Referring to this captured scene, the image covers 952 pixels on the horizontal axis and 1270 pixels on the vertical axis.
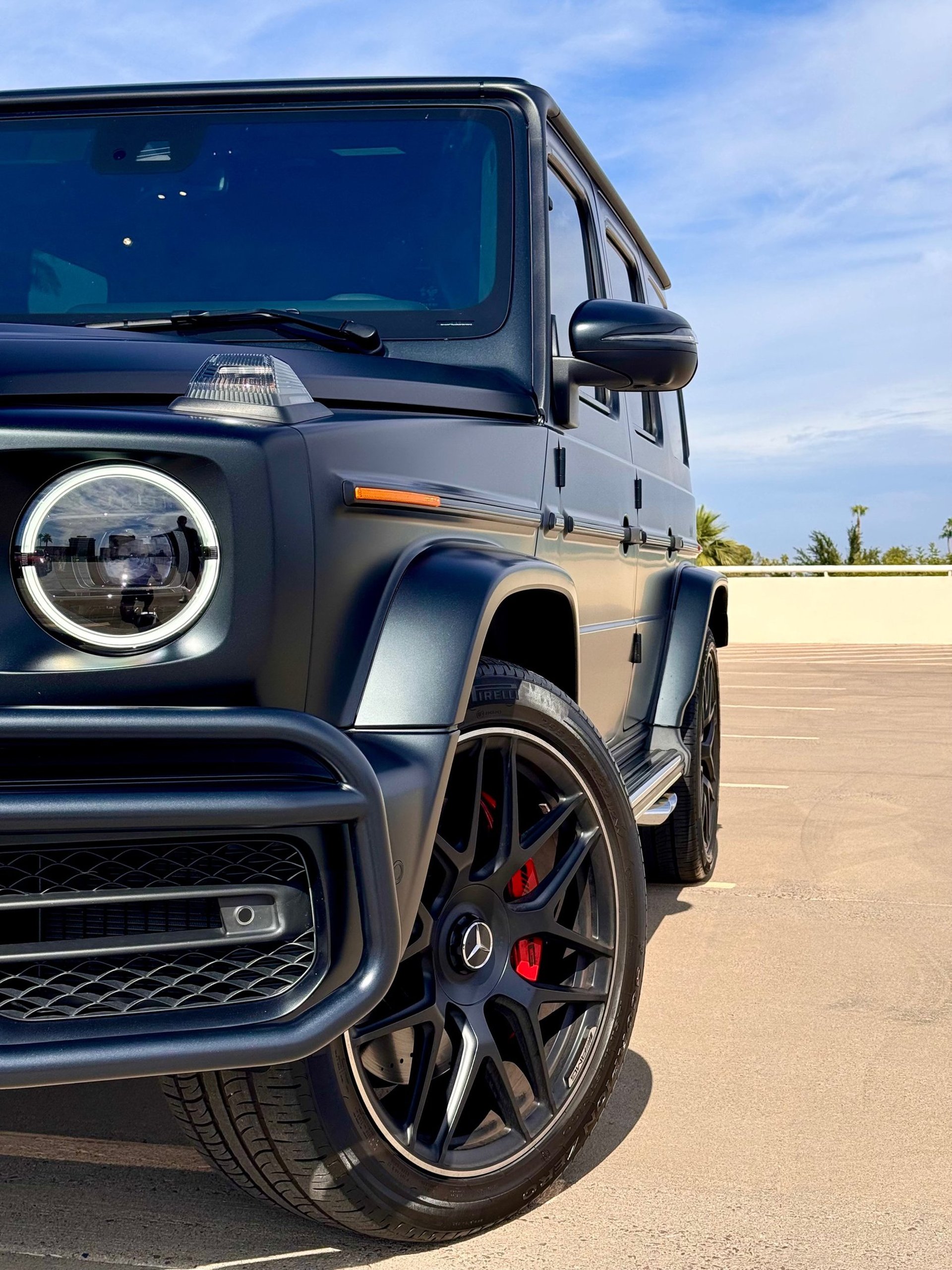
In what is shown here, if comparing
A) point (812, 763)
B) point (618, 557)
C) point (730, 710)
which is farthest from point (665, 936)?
point (730, 710)

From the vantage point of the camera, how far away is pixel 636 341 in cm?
274

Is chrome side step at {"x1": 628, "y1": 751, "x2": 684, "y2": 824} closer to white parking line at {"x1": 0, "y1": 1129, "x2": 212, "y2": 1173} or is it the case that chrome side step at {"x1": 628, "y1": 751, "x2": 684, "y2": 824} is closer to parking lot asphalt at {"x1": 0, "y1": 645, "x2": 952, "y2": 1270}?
parking lot asphalt at {"x1": 0, "y1": 645, "x2": 952, "y2": 1270}

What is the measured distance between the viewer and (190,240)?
2941mm

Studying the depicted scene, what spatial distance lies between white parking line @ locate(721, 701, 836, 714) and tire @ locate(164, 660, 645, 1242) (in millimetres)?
9363

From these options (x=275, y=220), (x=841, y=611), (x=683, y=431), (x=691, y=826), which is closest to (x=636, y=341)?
(x=275, y=220)

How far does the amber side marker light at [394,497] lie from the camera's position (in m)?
1.99

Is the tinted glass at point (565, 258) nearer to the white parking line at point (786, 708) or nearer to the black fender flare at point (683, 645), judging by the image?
the black fender flare at point (683, 645)

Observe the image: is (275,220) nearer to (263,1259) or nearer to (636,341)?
(636,341)

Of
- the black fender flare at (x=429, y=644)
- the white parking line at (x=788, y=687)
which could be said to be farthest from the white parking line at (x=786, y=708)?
the black fender flare at (x=429, y=644)

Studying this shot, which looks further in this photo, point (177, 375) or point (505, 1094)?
point (505, 1094)

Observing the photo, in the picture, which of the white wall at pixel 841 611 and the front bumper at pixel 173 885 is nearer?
the front bumper at pixel 173 885

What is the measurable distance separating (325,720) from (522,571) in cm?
55

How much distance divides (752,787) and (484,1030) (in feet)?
17.5

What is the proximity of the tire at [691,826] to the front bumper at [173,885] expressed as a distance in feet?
9.52
